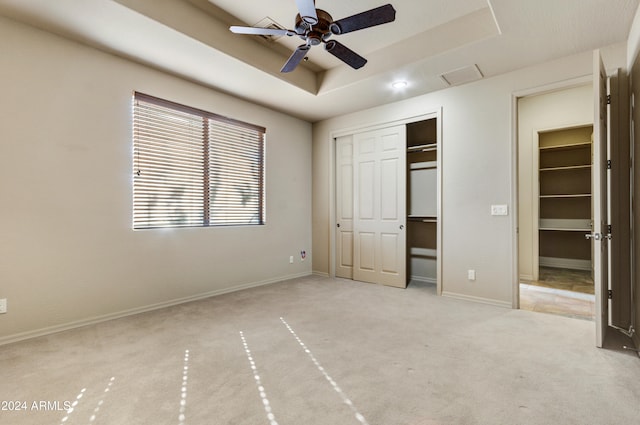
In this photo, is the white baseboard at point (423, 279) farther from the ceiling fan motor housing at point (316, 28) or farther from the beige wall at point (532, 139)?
the ceiling fan motor housing at point (316, 28)

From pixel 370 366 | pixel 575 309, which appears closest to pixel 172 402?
pixel 370 366

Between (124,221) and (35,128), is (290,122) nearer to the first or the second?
(124,221)

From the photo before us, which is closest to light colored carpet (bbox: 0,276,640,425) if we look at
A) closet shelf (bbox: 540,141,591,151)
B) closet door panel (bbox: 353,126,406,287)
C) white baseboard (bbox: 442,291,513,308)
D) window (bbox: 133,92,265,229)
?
white baseboard (bbox: 442,291,513,308)

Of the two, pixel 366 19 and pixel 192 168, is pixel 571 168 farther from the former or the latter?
pixel 192 168

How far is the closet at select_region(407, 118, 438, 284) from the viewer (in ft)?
15.9

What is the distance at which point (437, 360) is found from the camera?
2.21 meters

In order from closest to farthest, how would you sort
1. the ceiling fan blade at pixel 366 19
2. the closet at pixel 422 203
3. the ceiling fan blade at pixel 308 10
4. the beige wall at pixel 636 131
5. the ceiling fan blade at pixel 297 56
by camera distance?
the ceiling fan blade at pixel 308 10, the ceiling fan blade at pixel 366 19, the beige wall at pixel 636 131, the ceiling fan blade at pixel 297 56, the closet at pixel 422 203

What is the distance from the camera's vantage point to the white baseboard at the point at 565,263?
5.53m

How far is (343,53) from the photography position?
259 cm

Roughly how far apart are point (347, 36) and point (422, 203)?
8.92 feet

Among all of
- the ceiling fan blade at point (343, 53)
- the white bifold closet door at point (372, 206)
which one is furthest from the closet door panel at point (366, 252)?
the ceiling fan blade at point (343, 53)

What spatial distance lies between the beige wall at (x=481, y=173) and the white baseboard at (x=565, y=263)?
3.26 metres

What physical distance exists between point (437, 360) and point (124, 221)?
10.4ft

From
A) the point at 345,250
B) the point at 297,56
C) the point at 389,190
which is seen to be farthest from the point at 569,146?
the point at 297,56
